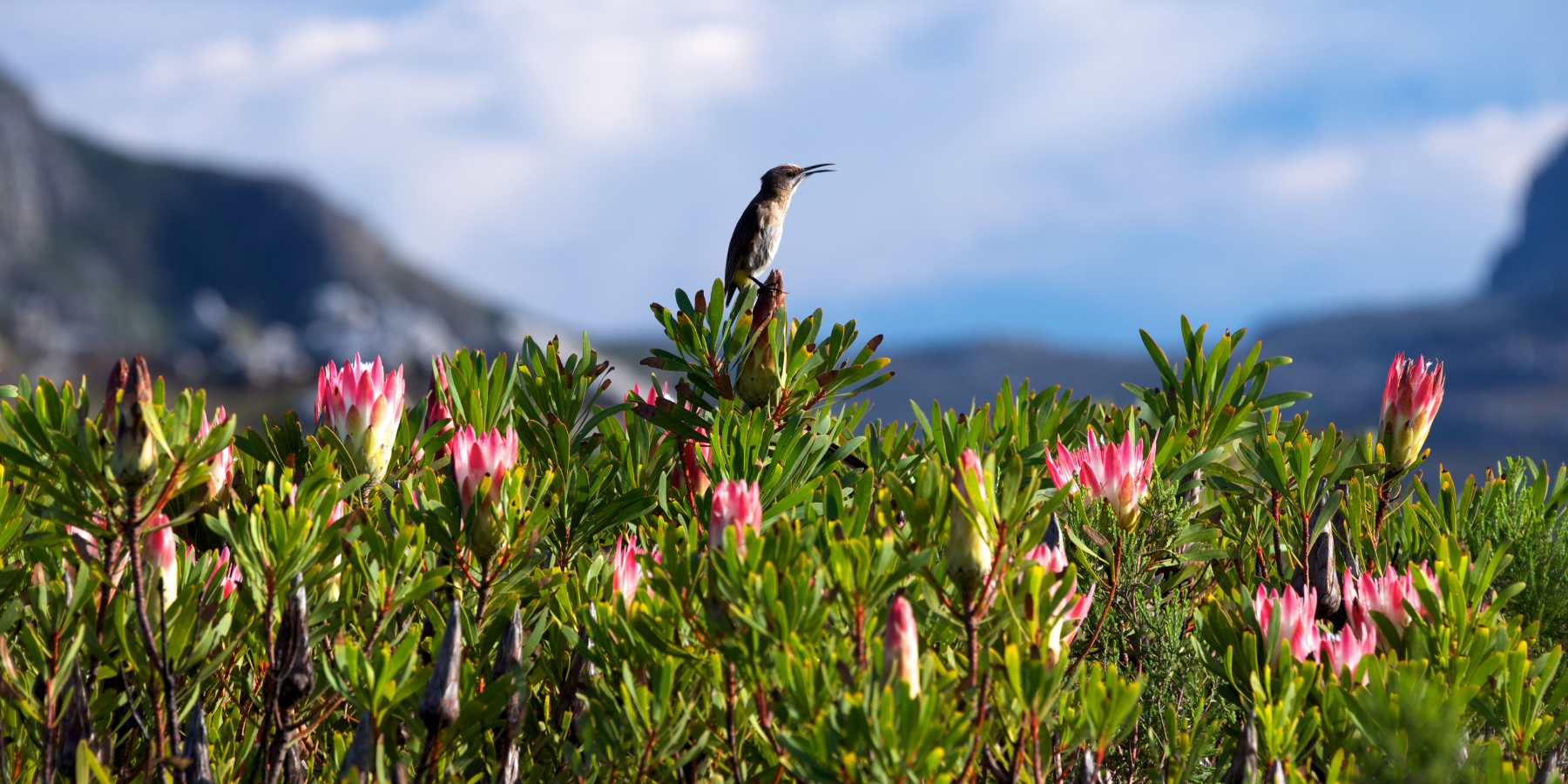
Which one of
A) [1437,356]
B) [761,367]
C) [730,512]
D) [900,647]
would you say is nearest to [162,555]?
[730,512]

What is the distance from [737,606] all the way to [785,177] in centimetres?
379

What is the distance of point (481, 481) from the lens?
200cm

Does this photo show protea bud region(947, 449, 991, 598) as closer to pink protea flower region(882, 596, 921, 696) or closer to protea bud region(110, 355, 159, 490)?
pink protea flower region(882, 596, 921, 696)

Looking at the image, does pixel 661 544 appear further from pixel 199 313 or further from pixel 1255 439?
pixel 199 313

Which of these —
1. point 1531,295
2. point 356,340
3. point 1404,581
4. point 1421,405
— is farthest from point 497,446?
point 1531,295

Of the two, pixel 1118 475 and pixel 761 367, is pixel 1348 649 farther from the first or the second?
pixel 761 367

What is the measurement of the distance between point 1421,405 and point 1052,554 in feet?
5.00

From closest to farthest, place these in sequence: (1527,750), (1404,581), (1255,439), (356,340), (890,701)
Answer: (890,701) < (1527,750) < (1404,581) < (1255,439) < (356,340)

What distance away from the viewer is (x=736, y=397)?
2.52 m

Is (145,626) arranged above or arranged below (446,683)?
above

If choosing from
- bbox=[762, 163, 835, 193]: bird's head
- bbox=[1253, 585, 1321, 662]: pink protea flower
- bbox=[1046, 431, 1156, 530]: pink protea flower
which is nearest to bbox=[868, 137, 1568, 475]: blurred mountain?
bbox=[762, 163, 835, 193]: bird's head

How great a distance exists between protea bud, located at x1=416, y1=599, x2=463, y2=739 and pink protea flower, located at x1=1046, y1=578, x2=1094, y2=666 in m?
0.90

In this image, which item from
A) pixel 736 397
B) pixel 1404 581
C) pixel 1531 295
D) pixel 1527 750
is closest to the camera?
pixel 1527 750

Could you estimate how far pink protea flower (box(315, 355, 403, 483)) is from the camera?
2570 mm
